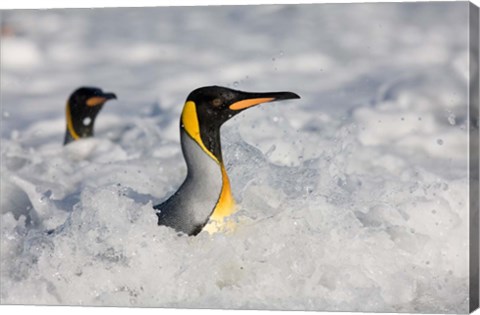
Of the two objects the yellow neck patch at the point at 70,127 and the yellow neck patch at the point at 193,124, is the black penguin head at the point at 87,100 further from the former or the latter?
the yellow neck patch at the point at 193,124

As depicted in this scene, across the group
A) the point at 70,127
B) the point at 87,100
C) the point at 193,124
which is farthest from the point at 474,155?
the point at 70,127

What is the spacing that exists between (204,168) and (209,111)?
205mm

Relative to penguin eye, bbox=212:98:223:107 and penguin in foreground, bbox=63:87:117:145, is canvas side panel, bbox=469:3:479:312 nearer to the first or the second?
penguin eye, bbox=212:98:223:107

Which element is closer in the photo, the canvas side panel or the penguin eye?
the canvas side panel

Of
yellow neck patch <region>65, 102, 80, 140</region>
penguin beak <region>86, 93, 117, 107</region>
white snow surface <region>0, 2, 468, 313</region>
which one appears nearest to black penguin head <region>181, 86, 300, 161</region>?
white snow surface <region>0, 2, 468, 313</region>

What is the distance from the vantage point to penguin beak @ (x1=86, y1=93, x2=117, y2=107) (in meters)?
5.90

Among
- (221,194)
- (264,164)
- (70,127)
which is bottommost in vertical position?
(70,127)

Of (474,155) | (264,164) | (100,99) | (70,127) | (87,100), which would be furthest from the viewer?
(70,127)

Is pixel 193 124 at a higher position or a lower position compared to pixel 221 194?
higher

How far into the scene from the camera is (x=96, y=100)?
6125mm

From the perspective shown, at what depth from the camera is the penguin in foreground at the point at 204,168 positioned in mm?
3895

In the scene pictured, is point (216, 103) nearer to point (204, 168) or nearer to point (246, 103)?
point (246, 103)

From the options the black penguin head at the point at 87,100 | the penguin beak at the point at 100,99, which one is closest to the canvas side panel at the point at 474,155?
the penguin beak at the point at 100,99

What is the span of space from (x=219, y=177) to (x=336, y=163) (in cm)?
64
